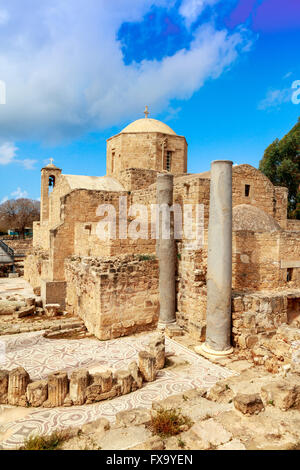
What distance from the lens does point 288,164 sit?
23.4m

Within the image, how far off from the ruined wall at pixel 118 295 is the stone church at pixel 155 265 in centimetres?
2

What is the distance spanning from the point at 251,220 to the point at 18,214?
40781 millimetres

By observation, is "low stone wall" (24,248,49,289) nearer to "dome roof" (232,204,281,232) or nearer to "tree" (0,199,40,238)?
"dome roof" (232,204,281,232)

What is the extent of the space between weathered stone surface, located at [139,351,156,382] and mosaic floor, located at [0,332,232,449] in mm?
114

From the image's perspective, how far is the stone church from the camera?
295 inches

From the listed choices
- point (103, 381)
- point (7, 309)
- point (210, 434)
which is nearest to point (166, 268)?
point (103, 381)

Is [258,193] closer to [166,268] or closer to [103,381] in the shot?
[166,268]

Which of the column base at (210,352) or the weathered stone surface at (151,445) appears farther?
the column base at (210,352)

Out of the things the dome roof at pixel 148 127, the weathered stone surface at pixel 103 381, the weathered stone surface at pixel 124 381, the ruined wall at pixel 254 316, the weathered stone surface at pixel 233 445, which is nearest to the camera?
the weathered stone surface at pixel 233 445

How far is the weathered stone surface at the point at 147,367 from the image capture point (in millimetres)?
5395

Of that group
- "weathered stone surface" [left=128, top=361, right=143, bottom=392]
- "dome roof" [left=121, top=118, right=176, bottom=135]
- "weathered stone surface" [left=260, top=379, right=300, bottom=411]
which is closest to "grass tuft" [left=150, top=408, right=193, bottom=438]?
"weathered stone surface" [left=260, top=379, right=300, bottom=411]

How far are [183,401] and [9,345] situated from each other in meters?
4.73

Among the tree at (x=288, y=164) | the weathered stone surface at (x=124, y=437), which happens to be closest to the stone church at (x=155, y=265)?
the weathered stone surface at (x=124, y=437)

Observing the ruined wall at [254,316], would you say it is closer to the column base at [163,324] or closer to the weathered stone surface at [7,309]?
the column base at [163,324]
